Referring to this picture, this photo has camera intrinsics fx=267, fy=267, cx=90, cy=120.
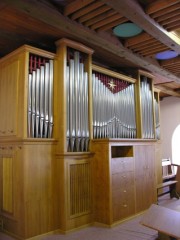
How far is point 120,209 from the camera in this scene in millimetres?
4496

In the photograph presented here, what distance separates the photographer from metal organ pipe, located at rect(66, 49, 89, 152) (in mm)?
4277

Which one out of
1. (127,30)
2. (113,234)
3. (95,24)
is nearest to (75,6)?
(95,24)

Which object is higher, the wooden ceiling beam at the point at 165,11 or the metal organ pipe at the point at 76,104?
the wooden ceiling beam at the point at 165,11

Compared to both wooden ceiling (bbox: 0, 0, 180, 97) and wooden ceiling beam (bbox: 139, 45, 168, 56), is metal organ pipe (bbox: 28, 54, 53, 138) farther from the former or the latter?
wooden ceiling beam (bbox: 139, 45, 168, 56)

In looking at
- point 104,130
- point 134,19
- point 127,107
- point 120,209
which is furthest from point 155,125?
point 134,19

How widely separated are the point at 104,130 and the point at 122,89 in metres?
1.16

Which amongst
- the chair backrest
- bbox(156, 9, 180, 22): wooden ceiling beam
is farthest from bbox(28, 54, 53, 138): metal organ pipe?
the chair backrest

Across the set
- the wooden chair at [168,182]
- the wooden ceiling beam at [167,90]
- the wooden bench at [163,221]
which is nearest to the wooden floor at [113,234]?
the wooden bench at [163,221]

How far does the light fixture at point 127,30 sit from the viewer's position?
414cm

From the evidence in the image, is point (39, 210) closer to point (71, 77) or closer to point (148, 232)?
point (148, 232)

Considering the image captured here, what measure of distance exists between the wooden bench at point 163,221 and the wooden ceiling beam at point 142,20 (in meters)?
2.56

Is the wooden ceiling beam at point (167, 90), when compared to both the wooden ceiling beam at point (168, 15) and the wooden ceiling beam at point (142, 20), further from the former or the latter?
the wooden ceiling beam at point (168, 15)

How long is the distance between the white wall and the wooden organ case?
455 cm

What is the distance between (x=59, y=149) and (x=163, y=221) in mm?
1844
